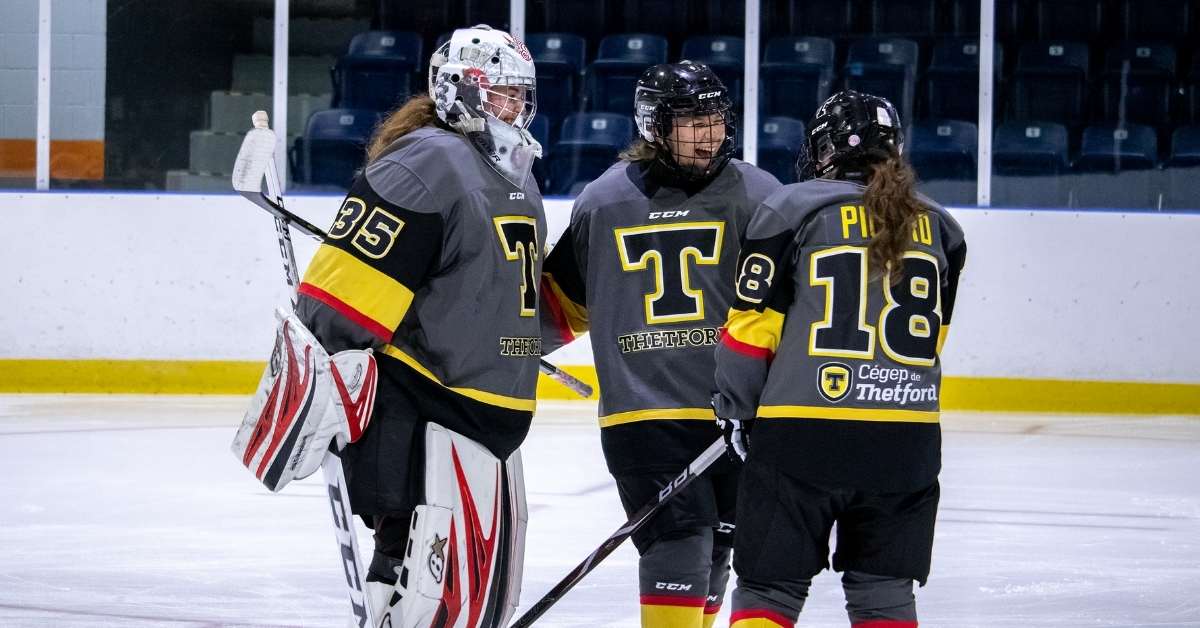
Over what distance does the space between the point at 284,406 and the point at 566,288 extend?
768 millimetres

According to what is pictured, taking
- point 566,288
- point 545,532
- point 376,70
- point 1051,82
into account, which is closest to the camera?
point 566,288

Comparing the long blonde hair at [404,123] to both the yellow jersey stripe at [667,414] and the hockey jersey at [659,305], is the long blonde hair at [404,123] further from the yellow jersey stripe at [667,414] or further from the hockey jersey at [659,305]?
the yellow jersey stripe at [667,414]

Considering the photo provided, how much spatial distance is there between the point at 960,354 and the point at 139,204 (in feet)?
12.0

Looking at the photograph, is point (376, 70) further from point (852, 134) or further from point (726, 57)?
point (852, 134)

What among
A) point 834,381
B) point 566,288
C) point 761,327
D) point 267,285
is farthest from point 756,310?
point 267,285

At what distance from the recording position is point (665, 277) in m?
2.38

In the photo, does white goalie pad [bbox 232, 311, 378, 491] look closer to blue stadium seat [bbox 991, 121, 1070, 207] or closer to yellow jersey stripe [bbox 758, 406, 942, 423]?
yellow jersey stripe [bbox 758, 406, 942, 423]

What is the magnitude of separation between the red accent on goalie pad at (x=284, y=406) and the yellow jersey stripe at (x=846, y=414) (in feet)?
1.97

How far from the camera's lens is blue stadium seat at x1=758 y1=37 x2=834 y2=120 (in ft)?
22.9

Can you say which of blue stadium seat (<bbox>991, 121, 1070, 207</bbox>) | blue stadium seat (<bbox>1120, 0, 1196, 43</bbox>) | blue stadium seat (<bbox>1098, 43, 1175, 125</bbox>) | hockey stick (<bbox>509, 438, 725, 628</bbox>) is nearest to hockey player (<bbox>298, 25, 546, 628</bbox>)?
hockey stick (<bbox>509, 438, 725, 628</bbox>)

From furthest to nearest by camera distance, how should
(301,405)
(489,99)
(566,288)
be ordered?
(566,288), (489,99), (301,405)

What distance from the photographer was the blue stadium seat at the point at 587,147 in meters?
7.10

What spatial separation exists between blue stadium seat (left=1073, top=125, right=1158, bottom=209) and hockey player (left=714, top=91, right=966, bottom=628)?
502cm

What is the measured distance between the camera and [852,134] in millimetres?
2057
